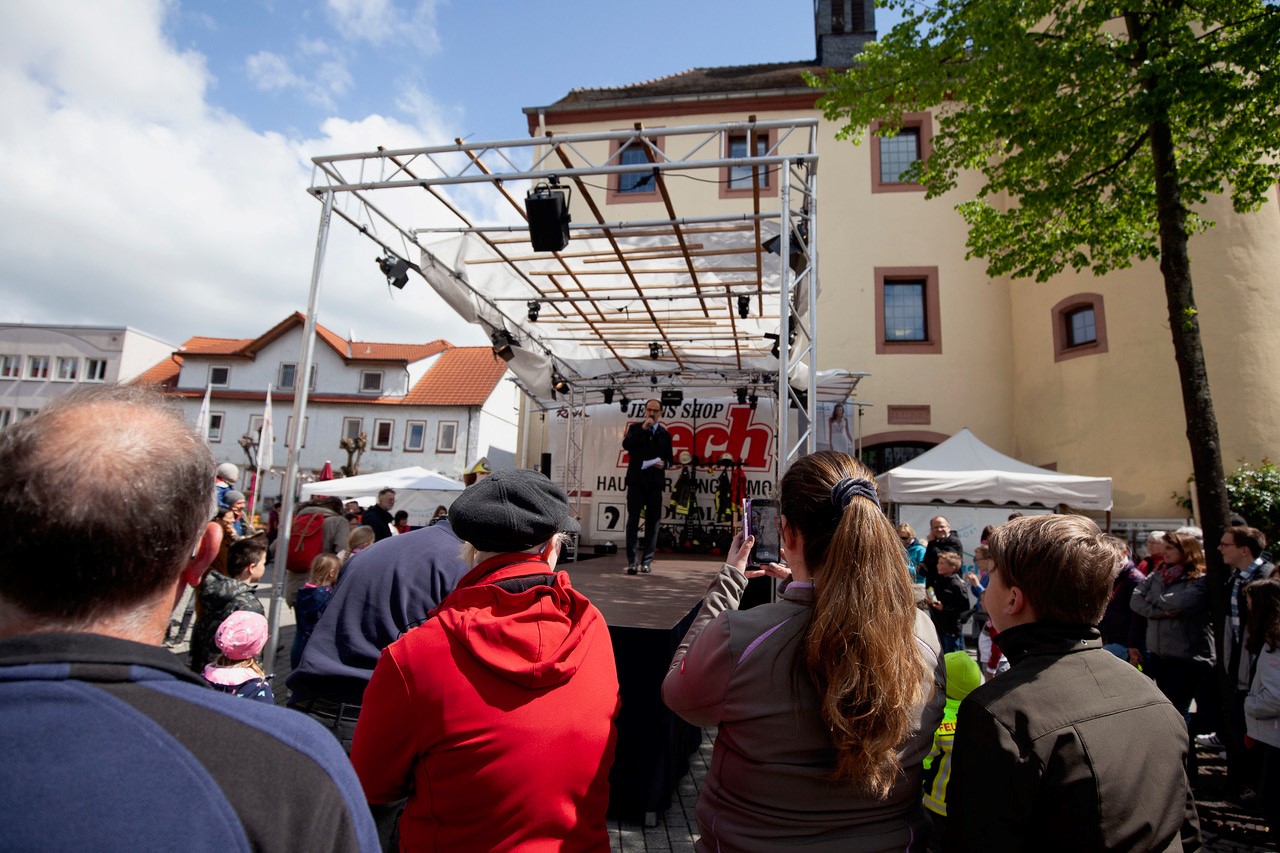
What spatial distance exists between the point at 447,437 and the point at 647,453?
976 inches

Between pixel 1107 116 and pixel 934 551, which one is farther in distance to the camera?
pixel 934 551

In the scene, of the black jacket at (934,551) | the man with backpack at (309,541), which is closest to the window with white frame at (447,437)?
the man with backpack at (309,541)

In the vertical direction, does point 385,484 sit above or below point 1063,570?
above

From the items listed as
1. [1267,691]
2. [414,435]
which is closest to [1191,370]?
[1267,691]

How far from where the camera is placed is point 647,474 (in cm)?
896

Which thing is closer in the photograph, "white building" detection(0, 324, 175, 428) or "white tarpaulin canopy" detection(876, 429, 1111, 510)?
"white tarpaulin canopy" detection(876, 429, 1111, 510)

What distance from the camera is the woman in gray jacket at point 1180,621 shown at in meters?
5.54

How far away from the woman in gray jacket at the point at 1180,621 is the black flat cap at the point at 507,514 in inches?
223

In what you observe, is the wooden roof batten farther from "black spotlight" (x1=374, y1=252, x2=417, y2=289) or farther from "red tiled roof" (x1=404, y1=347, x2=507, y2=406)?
"red tiled roof" (x1=404, y1=347, x2=507, y2=406)

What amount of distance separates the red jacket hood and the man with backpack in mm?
6763

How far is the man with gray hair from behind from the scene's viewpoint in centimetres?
72

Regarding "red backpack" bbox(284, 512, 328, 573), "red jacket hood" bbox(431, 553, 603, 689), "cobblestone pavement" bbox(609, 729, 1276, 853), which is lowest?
"cobblestone pavement" bbox(609, 729, 1276, 853)

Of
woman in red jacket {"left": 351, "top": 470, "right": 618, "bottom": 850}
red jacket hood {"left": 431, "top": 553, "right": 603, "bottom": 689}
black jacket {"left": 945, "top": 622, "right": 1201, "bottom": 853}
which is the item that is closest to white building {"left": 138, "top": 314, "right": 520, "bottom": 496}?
red jacket hood {"left": 431, "top": 553, "right": 603, "bottom": 689}

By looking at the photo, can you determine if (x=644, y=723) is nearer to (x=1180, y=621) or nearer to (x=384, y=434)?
(x=1180, y=621)
